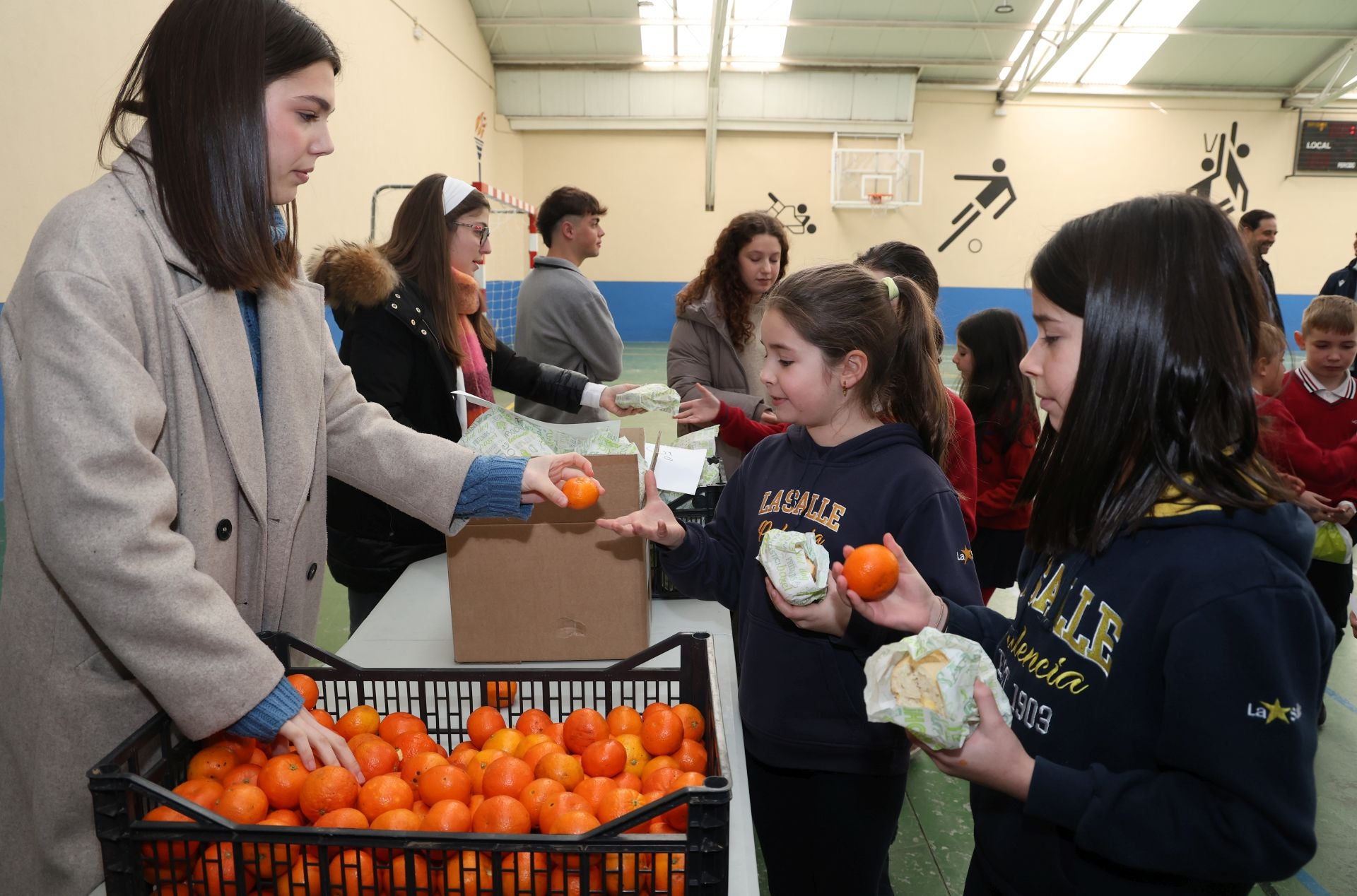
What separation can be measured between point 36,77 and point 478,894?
195 inches

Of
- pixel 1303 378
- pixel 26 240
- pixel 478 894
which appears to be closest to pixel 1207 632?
pixel 478 894

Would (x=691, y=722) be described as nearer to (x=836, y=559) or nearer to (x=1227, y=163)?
(x=836, y=559)

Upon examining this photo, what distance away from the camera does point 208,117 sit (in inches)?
47.3

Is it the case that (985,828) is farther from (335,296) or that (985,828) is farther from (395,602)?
(335,296)

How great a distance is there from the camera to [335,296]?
7.60ft

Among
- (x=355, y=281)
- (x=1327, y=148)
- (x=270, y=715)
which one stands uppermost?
(x=1327, y=148)

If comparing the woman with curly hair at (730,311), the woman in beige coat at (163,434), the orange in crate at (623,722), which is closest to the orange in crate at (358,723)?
the woman in beige coat at (163,434)

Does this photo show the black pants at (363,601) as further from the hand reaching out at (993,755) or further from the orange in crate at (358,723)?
the hand reaching out at (993,755)

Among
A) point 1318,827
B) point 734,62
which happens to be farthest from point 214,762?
point 734,62

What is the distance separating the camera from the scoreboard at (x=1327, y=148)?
13836 millimetres

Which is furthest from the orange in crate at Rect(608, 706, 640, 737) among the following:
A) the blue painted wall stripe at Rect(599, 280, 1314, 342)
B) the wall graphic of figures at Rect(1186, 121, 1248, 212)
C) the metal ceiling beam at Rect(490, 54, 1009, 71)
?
the wall graphic of figures at Rect(1186, 121, 1248, 212)

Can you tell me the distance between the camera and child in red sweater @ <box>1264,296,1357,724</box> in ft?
10.2

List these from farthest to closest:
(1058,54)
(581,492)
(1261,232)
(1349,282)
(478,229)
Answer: (1058,54), (1261,232), (1349,282), (478,229), (581,492)

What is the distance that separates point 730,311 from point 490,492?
1849 mm
